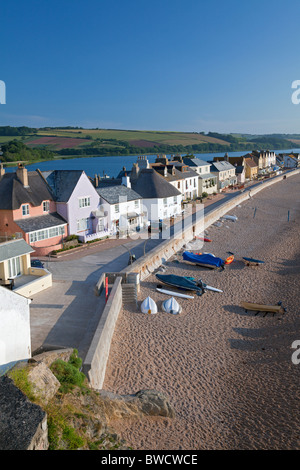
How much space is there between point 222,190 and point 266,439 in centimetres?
6137

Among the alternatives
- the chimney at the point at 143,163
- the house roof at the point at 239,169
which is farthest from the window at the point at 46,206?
the house roof at the point at 239,169

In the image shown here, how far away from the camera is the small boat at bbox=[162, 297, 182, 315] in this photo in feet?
63.9

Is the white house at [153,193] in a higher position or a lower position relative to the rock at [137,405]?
higher

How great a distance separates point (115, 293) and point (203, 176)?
45559mm

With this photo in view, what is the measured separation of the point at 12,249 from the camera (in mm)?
20359

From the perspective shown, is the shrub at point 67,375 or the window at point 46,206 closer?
the shrub at point 67,375

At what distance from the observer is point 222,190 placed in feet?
230

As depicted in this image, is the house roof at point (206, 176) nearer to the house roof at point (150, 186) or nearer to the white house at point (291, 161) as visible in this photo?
the house roof at point (150, 186)

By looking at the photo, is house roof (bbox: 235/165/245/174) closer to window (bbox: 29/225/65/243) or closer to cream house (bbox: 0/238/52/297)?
window (bbox: 29/225/65/243)

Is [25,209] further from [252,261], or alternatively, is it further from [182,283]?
[252,261]

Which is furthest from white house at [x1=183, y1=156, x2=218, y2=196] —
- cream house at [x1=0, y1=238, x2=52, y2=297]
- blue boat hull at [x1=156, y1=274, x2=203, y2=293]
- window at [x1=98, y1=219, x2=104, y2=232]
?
cream house at [x1=0, y1=238, x2=52, y2=297]

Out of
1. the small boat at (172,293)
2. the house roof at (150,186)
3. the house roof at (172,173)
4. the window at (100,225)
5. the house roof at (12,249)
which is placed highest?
the house roof at (172,173)

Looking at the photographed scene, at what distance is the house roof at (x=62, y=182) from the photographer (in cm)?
3019

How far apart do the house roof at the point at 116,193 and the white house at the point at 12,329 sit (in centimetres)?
2308
